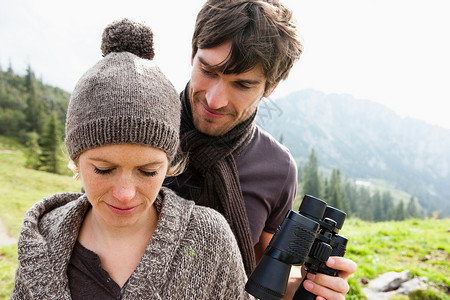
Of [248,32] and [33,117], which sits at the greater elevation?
[248,32]

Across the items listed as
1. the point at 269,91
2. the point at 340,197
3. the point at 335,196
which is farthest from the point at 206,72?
the point at 340,197

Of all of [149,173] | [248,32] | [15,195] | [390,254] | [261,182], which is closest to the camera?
[149,173]

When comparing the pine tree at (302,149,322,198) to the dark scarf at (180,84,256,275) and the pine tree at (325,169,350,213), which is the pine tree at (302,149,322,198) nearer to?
→ the pine tree at (325,169,350,213)

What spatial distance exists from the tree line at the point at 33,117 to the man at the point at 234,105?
25.5 metres

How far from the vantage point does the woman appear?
Answer: 154 centimetres

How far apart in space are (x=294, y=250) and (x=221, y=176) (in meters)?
0.78

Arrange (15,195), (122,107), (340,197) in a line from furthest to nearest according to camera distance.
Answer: (340,197), (15,195), (122,107)

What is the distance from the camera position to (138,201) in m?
1.65

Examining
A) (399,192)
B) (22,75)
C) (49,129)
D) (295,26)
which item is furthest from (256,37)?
(399,192)

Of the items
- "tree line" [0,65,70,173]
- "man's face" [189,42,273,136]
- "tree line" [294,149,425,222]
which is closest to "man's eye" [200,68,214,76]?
"man's face" [189,42,273,136]

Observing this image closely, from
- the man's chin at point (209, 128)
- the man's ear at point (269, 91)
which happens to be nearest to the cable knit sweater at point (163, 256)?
the man's chin at point (209, 128)

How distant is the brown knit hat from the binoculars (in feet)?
2.33

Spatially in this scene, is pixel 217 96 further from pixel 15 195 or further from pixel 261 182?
pixel 15 195

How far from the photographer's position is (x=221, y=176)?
2.30m
